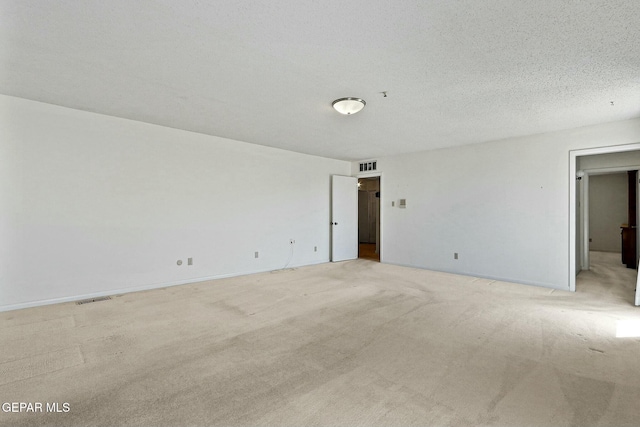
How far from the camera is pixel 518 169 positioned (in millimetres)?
5098

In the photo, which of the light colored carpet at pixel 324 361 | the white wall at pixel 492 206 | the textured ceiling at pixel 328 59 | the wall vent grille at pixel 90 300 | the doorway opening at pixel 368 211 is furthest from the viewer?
the doorway opening at pixel 368 211

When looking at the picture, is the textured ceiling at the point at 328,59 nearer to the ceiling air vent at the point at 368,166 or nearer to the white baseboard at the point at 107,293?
the white baseboard at the point at 107,293

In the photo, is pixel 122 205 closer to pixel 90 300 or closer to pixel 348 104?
pixel 90 300

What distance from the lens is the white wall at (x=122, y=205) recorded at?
11.9 ft

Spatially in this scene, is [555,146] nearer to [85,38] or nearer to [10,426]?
[85,38]

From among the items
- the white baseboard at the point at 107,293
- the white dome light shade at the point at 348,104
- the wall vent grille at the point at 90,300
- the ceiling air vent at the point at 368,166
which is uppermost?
the white dome light shade at the point at 348,104

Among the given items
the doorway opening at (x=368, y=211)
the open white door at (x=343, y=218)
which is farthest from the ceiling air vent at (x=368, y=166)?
the doorway opening at (x=368, y=211)

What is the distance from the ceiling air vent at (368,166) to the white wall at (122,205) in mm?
2148

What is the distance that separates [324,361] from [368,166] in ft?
18.5

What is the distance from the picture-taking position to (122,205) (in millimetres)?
4316

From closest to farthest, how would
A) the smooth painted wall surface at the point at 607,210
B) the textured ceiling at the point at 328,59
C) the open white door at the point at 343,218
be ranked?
the textured ceiling at the point at 328,59
the open white door at the point at 343,218
the smooth painted wall surface at the point at 607,210

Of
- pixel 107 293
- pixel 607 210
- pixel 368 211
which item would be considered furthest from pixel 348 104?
pixel 607 210

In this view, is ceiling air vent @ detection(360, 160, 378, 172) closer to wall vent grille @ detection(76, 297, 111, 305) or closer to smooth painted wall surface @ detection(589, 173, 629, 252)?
wall vent grille @ detection(76, 297, 111, 305)

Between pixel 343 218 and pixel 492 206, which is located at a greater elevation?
pixel 492 206
